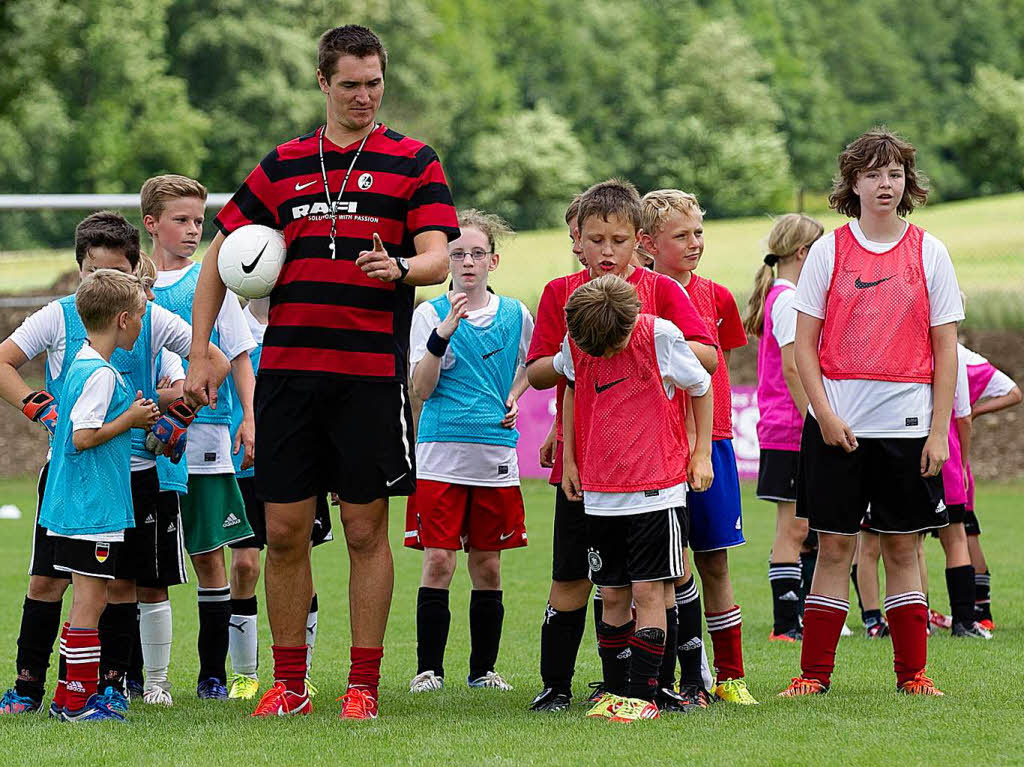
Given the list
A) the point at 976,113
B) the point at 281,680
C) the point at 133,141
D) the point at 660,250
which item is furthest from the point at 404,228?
the point at 976,113

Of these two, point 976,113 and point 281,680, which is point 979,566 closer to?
point 281,680

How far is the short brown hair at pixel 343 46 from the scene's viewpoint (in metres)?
5.26

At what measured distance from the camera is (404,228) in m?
5.34

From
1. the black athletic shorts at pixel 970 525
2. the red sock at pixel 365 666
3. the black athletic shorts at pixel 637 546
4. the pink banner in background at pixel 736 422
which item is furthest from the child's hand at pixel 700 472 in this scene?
the pink banner in background at pixel 736 422

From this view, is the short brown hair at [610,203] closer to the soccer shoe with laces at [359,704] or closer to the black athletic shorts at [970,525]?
the soccer shoe with laces at [359,704]

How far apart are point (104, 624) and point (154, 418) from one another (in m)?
0.91

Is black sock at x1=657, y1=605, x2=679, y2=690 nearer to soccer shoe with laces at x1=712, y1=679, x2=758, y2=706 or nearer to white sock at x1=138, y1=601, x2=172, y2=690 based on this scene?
soccer shoe with laces at x1=712, y1=679, x2=758, y2=706

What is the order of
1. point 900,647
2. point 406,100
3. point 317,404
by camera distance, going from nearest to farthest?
point 317,404
point 900,647
point 406,100

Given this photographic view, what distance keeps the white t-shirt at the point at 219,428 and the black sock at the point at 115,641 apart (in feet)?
2.21

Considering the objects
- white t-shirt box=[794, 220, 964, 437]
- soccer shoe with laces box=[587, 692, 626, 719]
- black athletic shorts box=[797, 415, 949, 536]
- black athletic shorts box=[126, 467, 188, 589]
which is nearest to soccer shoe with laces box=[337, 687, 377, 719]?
soccer shoe with laces box=[587, 692, 626, 719]

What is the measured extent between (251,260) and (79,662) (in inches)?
61.0

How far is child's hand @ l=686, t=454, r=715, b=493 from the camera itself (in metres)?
5.29

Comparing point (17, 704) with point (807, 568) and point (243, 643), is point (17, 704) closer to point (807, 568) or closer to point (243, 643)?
point (243, 643)

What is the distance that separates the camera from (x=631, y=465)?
5113mm
